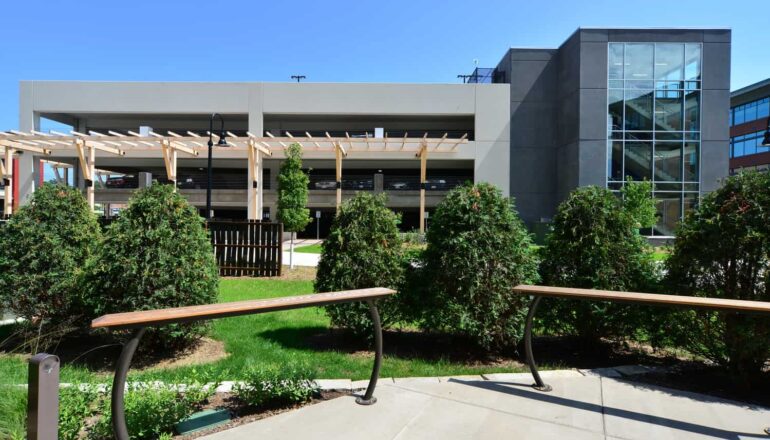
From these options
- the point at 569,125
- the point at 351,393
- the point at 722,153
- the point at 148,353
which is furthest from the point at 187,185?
the point at 722,153

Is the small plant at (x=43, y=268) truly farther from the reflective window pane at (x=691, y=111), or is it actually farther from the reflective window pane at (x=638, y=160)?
the reflective window pane at (x=691, y=111)

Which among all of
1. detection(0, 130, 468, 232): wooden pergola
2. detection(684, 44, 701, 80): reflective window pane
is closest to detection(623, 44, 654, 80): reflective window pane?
detection(684, 44, 701, 80): reflective window pane

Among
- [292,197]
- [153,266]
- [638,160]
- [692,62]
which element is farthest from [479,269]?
[692,62]

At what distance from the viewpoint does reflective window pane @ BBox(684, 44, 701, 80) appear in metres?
28.9

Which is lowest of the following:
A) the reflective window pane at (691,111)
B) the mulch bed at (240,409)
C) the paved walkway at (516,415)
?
the mulch bed at (240,409)

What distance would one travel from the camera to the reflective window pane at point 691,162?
29047 mm

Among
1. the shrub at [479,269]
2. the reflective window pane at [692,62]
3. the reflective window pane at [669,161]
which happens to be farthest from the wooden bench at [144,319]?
the reflective window pane at [692,62]

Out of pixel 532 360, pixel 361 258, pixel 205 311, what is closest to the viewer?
pixel 205 311

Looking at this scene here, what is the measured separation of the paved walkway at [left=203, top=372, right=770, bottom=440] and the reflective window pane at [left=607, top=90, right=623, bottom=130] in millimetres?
29166

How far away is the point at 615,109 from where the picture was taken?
96.8 feet

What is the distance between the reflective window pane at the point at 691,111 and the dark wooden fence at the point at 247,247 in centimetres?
2816

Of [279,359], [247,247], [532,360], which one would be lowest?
[279,359]

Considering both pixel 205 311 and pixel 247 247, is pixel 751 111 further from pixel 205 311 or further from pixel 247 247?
pixel 205 311

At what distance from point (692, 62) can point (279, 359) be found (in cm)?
3370
